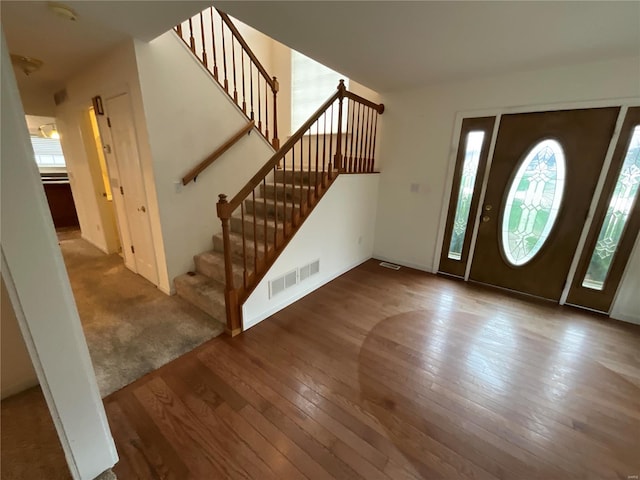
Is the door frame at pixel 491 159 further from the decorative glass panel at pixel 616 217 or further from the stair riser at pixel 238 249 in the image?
the stair riser at pixel 238 249

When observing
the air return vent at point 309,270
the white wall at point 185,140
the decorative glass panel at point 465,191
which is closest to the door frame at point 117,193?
the white wall at point 185,140

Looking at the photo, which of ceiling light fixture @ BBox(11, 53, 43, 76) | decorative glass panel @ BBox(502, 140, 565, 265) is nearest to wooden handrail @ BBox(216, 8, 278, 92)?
ceiling light fixture @ BBox(11, 53, 43, 76)

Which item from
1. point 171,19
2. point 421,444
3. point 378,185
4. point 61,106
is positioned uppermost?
point 171,19

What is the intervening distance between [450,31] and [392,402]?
2553mm

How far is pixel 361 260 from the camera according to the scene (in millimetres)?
3926

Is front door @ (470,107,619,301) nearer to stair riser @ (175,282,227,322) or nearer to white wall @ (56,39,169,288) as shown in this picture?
stair riser @ (175,282,227,322)

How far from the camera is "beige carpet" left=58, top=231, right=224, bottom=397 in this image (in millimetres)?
1905

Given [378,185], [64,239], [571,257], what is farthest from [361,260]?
[64,239]

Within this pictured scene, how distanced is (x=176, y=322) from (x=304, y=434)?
159cm

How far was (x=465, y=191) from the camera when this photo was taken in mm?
3229

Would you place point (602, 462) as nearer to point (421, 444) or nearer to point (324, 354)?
point (421, 444)

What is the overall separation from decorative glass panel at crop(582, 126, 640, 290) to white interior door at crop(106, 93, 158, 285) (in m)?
4.61

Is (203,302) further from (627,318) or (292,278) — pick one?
(627,318)

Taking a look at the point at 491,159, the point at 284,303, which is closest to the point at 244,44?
the point at 284,303
